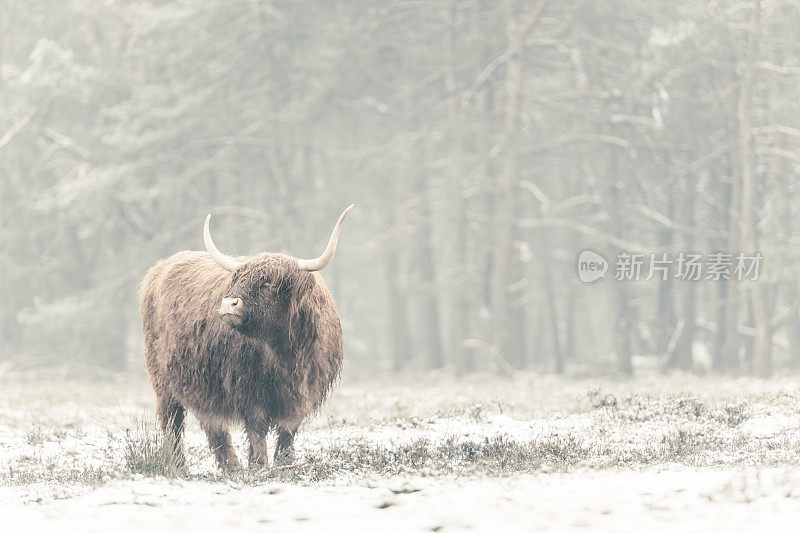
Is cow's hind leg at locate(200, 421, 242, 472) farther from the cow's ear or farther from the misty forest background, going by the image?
the misty forest background

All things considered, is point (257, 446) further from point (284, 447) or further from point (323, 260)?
point (323, 260)

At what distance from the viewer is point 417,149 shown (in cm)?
2816

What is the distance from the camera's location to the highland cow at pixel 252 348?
9.12 meters

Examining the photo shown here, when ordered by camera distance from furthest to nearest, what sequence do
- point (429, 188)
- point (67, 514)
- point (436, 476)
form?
point (429, 188), point (436, 476), point (67, 514)

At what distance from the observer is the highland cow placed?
9125 mm

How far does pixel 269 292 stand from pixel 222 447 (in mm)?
1763

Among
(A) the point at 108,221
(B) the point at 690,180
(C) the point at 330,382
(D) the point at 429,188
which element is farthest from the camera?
(D) the point at 429,188

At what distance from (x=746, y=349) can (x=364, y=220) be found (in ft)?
43.9

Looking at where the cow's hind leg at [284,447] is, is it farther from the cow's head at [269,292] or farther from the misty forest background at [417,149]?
the misty forest background at [417,149]

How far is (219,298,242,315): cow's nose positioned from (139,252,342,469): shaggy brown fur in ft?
0.34

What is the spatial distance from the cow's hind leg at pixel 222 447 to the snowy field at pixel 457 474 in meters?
0.20

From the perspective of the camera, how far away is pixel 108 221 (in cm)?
2794

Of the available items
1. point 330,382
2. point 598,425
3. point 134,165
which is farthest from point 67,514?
point 134,165

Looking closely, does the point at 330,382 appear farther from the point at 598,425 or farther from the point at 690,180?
the point at 690,180
